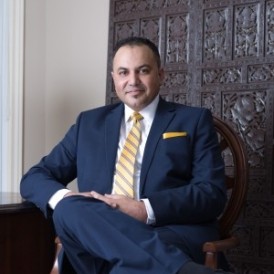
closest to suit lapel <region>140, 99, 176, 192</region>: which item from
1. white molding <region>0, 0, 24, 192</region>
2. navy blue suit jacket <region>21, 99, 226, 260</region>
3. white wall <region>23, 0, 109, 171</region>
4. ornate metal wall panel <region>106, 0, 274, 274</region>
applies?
navy blue suit jacket <region>21, 99, 226, 260</region>

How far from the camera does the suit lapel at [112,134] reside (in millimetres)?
1730

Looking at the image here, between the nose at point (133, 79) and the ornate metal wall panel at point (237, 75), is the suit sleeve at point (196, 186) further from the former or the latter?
the ornate metal wall panel at point (237, 75)

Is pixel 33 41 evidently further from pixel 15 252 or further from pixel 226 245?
pixel 226 245

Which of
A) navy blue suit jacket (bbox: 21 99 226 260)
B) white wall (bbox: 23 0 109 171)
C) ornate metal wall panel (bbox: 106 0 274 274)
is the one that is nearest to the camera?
navy blue suit jacket (bbox: 21 99 226 260)

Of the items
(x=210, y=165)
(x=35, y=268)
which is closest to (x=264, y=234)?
(x=210, y=165)

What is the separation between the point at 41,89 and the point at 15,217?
1503mm

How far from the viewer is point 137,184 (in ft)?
5.63

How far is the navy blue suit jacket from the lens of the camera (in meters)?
1.57

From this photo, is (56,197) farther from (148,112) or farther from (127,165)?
(148,112)

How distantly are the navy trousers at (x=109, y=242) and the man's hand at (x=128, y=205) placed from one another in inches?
3.9

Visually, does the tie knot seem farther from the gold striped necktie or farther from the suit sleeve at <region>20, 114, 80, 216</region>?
the suit sleeve at <region>20, 114, 80, 216</region>

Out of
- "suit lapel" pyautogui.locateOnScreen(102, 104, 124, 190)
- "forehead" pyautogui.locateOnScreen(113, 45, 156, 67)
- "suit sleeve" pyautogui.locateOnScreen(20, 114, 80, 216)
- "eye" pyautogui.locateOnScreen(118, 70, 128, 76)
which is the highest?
"forehead" pyautogui.locateOnScreen(113, 45, 156, 67)

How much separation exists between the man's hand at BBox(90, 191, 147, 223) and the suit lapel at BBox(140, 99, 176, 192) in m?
0.16

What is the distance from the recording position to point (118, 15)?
2.72 metres
